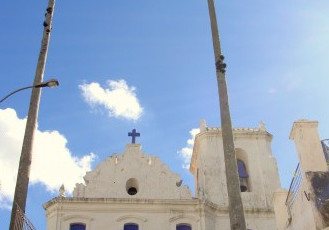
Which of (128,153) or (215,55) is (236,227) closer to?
(215,55)

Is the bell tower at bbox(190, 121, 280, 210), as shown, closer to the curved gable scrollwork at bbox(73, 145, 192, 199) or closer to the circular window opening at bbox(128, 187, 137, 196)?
the curved gable scrollwork at bbox(73, 145, 192, 199)

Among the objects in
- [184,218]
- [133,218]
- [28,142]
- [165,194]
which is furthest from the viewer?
[165,194]

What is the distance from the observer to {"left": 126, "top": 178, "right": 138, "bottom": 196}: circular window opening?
1012 inches

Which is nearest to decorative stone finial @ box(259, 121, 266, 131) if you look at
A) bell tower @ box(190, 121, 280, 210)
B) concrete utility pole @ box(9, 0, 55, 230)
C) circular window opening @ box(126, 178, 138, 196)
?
bell tower @ box(190, 121, 280, 210)

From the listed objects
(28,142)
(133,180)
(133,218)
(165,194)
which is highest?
(133,180)

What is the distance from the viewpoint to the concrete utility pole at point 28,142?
35.8 feet

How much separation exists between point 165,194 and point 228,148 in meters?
12.6

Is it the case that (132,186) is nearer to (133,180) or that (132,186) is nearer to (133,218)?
(133,180)

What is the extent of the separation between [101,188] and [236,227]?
14164 mm

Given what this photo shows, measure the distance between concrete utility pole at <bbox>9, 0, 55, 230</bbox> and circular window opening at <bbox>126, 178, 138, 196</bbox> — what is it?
41.4 ft

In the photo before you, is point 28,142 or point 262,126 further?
point 262,126

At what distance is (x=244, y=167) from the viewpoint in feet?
92.1

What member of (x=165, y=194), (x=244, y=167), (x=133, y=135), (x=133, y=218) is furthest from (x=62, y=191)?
(x=244, y=167)

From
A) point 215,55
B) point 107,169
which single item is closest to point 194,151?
point 107,169
